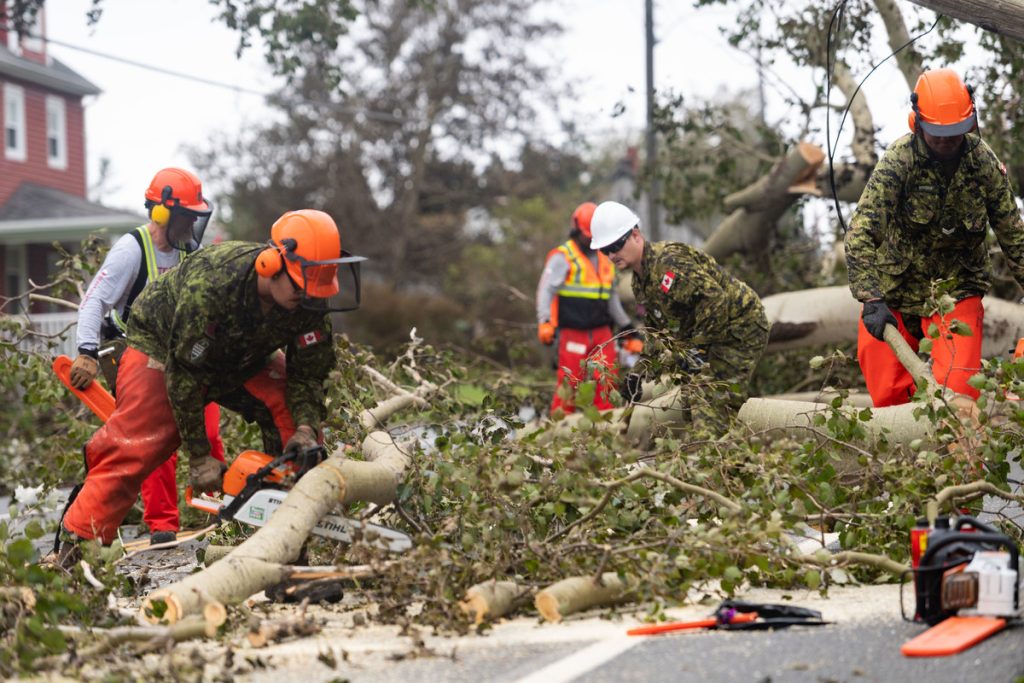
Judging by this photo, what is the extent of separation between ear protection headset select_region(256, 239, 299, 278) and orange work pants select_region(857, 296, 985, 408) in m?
2.75

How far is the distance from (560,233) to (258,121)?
40.0 ft

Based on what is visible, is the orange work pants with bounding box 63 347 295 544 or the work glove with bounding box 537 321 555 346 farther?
the work glove with bounding box 537 321 555 346

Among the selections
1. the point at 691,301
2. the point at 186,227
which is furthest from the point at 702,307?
the point at 186,227

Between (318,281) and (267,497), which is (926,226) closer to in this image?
(318,281)

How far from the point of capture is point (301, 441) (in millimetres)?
5336

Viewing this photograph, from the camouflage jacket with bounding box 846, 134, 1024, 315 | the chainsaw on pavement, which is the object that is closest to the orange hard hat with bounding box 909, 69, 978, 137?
the camouflage jacket with bounding box 846, 134, 1024, 315

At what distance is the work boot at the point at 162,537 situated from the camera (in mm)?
7125

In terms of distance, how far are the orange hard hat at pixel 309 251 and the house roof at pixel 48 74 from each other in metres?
26.4

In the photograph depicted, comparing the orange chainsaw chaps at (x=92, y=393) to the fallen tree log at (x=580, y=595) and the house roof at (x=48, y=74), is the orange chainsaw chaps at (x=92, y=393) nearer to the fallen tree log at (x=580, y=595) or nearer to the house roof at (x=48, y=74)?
the fallen tree log at (x=580, y=595)

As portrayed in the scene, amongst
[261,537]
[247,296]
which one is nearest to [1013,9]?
[247,296]

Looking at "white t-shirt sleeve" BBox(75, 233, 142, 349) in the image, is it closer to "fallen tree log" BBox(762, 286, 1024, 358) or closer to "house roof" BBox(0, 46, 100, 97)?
"fallen tree log" BBox(762, 286, 1024, 358)

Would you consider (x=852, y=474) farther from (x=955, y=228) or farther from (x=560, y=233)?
(x=560, y=233)

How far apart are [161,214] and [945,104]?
384cm

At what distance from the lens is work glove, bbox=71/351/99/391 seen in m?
6.34
